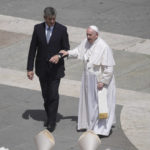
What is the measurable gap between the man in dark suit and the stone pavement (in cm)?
48

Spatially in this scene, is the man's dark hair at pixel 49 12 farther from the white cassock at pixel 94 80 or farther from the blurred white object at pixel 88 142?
the blurred white object at pixel 88 142

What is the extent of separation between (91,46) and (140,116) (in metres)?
1.64

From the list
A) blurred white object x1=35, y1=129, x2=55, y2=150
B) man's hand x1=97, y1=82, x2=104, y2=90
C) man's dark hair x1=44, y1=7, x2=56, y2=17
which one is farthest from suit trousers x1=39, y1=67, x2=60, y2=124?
blurred white object x1=35, y1=129, x2=55, y2=150

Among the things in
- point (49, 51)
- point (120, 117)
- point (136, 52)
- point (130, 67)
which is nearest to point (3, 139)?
point (49, 51)

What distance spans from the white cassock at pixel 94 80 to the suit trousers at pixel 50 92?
36 cm

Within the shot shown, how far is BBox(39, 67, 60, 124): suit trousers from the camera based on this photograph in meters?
6.73

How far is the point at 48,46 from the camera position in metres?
6.58

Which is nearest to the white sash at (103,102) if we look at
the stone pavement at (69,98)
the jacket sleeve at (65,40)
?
the stone pavement at (69,98)

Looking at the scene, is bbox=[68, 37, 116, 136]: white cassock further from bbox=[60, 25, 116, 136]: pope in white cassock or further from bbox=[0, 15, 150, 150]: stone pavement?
bbox=[0, 15, 150, 150]: stone pavement

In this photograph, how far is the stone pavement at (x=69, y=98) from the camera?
670cm

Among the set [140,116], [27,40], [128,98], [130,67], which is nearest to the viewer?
[140,116]

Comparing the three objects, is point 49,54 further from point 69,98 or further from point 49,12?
point 69,98

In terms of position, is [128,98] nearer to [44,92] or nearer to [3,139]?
[44,92]

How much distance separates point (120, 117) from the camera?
7.47 metres
